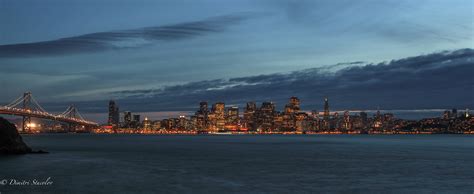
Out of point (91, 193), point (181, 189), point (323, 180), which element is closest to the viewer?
point (91, 193)

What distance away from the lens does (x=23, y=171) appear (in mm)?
44312

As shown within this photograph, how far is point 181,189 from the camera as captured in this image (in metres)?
35.8

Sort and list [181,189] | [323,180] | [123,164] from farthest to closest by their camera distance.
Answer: [123,164]
[323,180]
[181,189]

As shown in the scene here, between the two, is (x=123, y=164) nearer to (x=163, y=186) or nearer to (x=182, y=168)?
(x=182, y=168)

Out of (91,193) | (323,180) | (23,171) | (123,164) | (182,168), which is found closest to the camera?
(91,193)

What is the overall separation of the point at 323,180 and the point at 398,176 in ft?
23.8

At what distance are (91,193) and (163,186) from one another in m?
5.34

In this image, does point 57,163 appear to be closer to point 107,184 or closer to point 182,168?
point 182,168

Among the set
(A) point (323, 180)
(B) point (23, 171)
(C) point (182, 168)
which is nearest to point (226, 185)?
(A) point (323, 180)

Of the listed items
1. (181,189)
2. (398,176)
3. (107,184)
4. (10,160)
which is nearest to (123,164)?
(10,160)

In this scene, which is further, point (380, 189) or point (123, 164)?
point (123, 164)

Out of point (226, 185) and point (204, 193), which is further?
point (226, 185)

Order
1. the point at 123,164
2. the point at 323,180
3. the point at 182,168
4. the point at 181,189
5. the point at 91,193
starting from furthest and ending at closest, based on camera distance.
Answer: the point at 123,164 < the point at 182,168 < the point at 323,180 < the point at 181,189 < the point at 91,193

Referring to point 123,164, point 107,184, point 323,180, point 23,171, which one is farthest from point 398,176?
point 23,171
